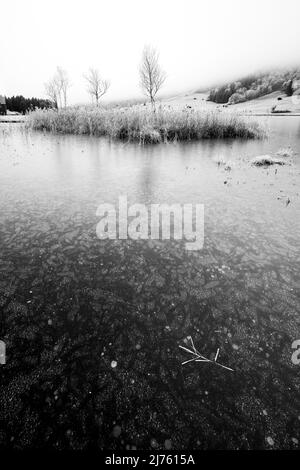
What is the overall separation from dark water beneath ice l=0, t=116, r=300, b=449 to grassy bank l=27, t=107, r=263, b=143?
10098 mm

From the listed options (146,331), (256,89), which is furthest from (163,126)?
(256,89)

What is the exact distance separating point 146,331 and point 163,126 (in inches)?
517

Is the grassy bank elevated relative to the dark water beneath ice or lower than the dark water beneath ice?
elevated

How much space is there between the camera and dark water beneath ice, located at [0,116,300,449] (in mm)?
1418

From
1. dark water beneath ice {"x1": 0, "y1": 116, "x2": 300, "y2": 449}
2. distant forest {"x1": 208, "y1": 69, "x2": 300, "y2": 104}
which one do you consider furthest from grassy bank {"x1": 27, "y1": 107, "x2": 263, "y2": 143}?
distant forest {"x1": 208, "y1": 69, "x2": 300, "y2": 104}

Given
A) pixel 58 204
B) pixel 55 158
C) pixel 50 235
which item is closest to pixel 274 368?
pixel 50 235

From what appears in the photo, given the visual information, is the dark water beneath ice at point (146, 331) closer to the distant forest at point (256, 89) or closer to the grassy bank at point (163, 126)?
the grassy bank at point (163, 126)

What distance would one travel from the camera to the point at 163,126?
13297 mm

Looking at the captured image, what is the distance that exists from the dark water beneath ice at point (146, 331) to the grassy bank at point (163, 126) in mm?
10098

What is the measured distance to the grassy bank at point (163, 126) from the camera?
13.2m

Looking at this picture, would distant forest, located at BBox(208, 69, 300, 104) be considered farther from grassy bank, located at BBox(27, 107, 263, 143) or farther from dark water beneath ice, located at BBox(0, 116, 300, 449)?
dark water beneath ice, located at BBox(0, 116, 300, 449)

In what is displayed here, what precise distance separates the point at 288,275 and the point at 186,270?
1113 millimetres

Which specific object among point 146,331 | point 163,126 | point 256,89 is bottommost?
point 146,331

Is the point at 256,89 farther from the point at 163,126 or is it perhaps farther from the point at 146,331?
the point at 146,331
